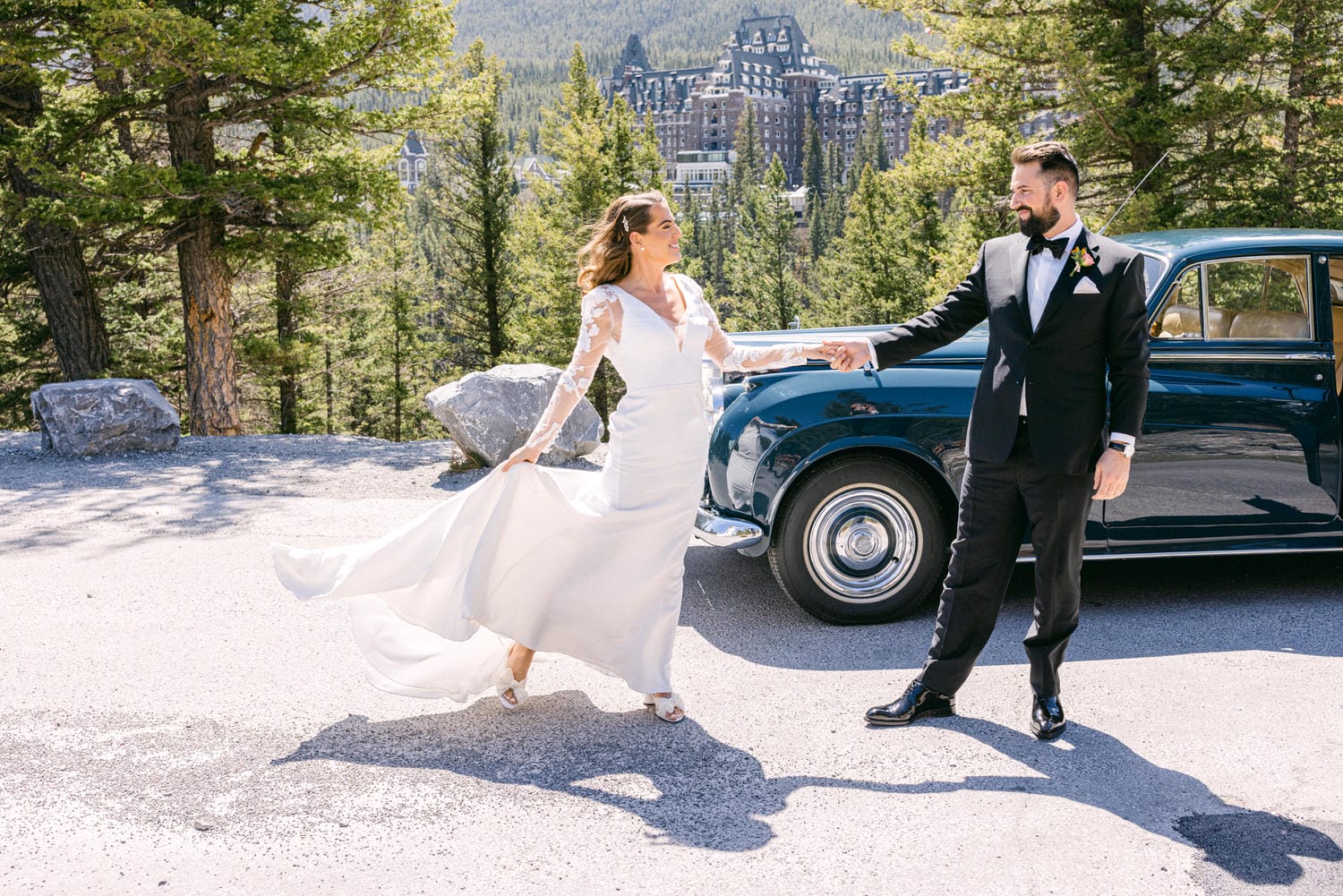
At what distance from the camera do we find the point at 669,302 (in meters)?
4.29

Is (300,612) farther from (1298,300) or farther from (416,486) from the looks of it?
(1298,300)

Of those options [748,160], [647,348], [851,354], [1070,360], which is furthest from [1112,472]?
[748,160]

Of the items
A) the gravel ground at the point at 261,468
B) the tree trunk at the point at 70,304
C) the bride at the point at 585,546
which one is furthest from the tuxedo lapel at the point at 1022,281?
the tree trunk at the point at 70,304

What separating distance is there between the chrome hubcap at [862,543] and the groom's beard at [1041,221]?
1.70m

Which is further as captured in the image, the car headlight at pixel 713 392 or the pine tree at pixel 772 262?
the pine tree at pixel 772 262

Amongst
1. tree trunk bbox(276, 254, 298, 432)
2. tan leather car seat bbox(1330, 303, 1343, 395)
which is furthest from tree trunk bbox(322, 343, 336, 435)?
tan leather car seat bbox(1330, 303, 1343, 395)

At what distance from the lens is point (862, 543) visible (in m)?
5.27

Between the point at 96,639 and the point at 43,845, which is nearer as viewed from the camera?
A: the point at 43,845

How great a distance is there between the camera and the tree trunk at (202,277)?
14211 millimetres

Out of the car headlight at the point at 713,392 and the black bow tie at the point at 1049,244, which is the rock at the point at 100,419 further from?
the black bow tie at the point at 1049,244

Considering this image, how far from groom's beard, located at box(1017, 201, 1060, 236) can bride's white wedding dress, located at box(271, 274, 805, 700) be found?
1.34m

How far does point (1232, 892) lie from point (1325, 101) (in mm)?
14248

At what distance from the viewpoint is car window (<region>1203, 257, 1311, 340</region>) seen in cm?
549

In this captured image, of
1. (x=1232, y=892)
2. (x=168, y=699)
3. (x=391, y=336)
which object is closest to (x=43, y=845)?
(x=168, y=699)
